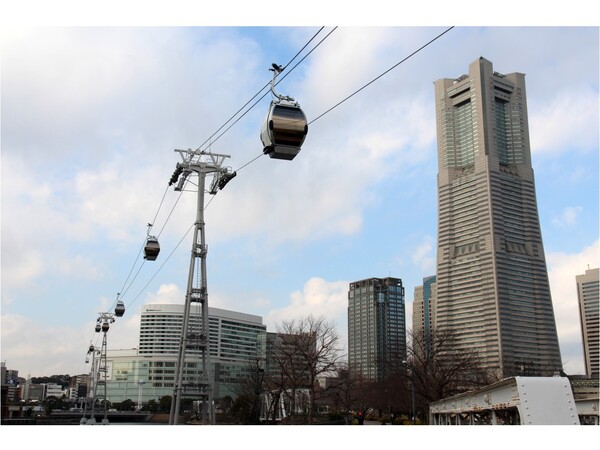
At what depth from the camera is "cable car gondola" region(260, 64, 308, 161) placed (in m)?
11.6

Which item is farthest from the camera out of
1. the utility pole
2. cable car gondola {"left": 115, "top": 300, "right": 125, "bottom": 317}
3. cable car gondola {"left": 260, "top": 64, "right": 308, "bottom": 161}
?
cable car gondola {"left": 115, "top": 300, "right": 125, "bottom": 317}

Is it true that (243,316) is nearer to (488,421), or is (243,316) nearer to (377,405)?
(377,405)

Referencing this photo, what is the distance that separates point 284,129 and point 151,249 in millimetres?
16853

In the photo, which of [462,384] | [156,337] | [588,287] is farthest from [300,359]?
[588,287]

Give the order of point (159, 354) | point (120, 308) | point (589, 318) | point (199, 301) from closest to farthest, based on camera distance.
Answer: point (199, 301) < point (120, 308) < point (159, 354) < point (589, 318)

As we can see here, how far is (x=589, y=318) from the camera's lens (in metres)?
175

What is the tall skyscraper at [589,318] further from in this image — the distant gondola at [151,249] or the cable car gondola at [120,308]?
the distant gondola at [151,249]

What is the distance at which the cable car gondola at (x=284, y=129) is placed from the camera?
1163 centimetres

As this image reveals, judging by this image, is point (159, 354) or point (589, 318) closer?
point (159, 354)

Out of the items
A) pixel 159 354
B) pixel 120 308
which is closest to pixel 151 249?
pixel 120 308

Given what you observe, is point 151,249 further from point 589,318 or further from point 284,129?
point 589,318

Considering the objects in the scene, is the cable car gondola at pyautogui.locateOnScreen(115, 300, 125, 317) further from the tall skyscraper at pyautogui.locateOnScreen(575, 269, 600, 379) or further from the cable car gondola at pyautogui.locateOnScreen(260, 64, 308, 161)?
the tall skyscraper at pyautogui.locateOnScreen(575, 269, 600, 379)

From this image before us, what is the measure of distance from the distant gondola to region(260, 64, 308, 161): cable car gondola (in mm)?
16264

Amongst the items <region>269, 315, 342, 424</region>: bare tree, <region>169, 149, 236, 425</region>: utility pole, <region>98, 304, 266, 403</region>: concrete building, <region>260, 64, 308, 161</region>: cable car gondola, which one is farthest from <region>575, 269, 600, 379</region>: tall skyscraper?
<region>260, 64, 308, 161</region>: cable car gondola
